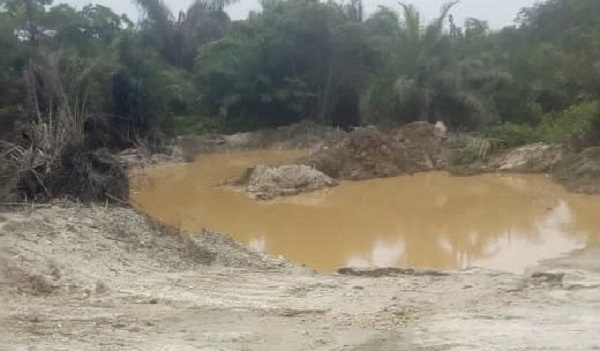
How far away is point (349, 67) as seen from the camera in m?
34.1

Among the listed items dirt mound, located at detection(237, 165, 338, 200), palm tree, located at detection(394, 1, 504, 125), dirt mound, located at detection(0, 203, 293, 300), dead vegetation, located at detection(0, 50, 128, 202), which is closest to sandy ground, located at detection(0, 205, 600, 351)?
dirt mound, located at detection(0, 203, 293, 300)

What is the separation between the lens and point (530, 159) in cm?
2300

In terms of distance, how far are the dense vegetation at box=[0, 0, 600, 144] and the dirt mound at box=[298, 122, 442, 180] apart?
2693 millimetres

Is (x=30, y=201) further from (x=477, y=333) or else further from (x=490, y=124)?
(x=490, y=124)

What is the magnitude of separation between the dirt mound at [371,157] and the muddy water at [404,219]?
2.06 feet

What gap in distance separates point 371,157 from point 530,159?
4.33 meters

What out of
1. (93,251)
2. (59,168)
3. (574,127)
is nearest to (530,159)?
(574,127)

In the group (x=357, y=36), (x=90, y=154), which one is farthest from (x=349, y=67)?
(x=90, y=154)

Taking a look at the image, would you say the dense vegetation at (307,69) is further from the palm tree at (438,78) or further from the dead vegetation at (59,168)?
the dead vegetation at (59,168)

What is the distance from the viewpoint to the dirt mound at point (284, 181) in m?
20.4

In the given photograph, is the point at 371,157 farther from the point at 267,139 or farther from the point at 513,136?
the point at 267,139

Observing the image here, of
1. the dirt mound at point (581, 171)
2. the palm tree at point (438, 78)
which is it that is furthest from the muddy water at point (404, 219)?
the palm tree at point (438, 78)

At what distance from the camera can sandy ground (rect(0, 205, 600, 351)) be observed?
7.16 m

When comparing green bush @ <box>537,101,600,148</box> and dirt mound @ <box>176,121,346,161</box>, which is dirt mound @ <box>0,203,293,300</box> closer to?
green bush @ <box>537,101,600,148</box>
